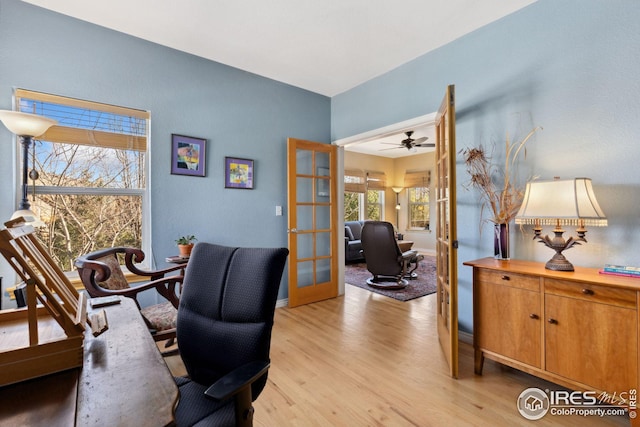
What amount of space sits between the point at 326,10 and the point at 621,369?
3074 millimetres

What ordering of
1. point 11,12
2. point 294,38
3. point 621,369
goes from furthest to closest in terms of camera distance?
point 294,38, point 11,12, point 621,369

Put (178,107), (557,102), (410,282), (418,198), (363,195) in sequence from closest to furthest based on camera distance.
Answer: (557,102), (178,107), (410,282), (363,195), (418,198)

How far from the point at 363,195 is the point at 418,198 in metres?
1.61

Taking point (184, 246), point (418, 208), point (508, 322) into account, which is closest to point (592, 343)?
point (508, 322)

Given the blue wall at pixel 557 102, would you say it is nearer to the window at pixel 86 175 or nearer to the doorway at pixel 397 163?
the window at pixel 86 175

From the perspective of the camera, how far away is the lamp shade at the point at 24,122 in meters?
1.88

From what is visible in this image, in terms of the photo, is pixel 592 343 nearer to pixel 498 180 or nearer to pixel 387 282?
pixel 498 180

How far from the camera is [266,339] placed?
1157 millimetres

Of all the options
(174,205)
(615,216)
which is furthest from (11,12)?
(615,216)

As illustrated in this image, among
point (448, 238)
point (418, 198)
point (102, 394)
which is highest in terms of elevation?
point (418, 198)

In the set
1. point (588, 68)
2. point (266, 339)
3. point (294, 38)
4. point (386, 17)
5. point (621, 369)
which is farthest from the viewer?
point (294, 38)

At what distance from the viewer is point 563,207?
180 centimetres

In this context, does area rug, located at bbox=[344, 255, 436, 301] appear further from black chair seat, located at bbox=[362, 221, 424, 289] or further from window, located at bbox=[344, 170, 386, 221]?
window, located at bbox=[344, 170, 386, 221]

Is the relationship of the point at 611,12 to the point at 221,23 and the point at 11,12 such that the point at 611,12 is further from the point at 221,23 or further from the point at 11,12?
the point at 11,12
